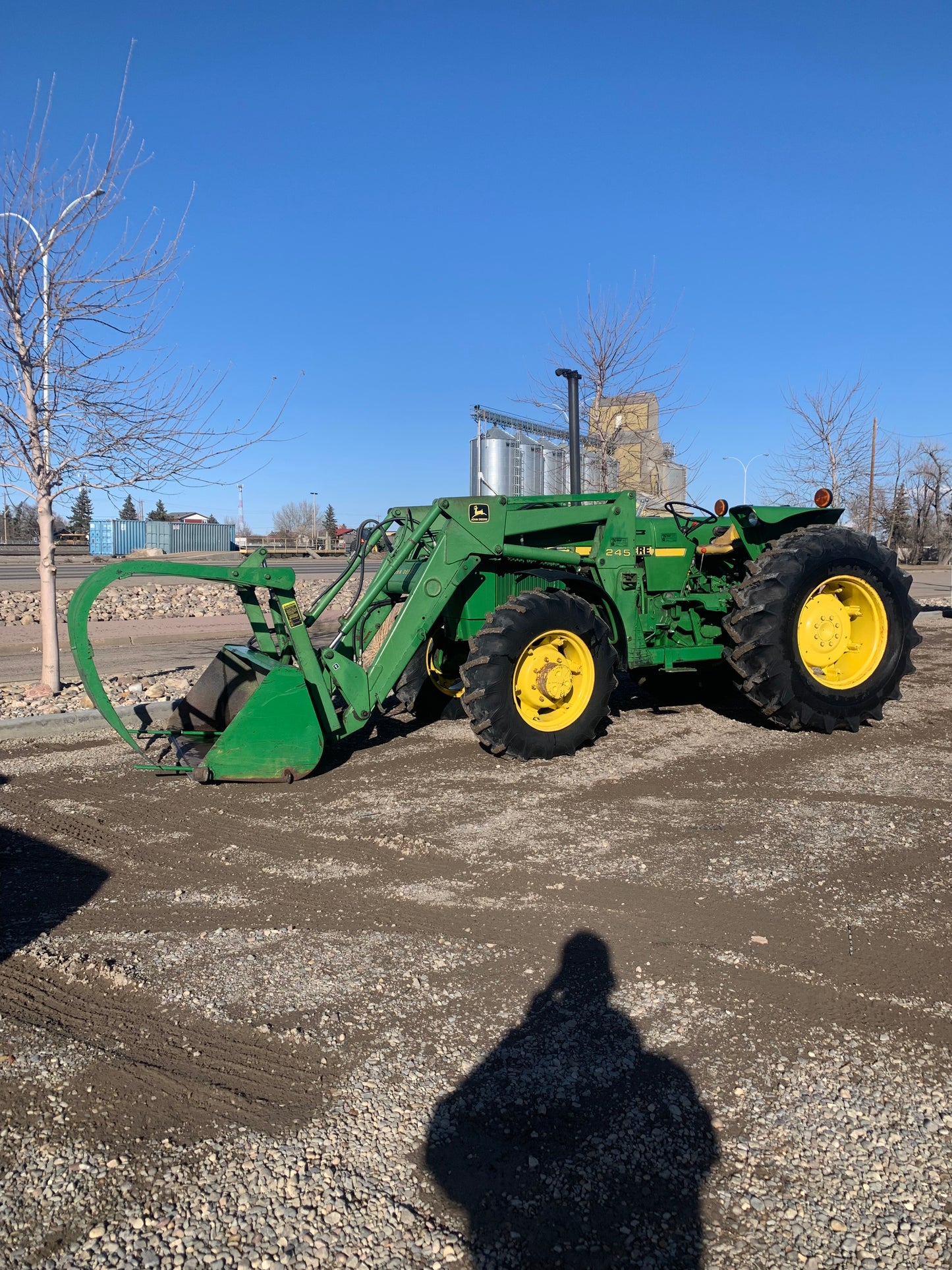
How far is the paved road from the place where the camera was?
23942 mm

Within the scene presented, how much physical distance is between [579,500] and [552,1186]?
20.0ft

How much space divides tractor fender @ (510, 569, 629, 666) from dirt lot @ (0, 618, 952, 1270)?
84.8 inches

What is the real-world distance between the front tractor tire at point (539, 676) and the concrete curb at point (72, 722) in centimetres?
275

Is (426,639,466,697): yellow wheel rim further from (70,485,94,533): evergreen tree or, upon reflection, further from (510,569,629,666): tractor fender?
(70,485,94,533): evergreen tree

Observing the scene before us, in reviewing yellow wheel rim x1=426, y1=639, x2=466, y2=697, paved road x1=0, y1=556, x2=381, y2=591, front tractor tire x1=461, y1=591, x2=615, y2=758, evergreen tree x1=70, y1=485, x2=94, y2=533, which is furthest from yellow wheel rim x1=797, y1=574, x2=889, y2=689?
evergreen tree x1=70, y1=485, x2=94, y2=533

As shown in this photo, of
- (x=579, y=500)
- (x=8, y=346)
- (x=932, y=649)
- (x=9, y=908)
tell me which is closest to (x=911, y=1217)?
(x=9, y=908)

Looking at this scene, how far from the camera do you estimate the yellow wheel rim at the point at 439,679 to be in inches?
325

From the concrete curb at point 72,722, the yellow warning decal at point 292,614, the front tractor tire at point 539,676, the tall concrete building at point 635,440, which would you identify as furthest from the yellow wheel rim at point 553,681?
the tall concrete building at point 635,440

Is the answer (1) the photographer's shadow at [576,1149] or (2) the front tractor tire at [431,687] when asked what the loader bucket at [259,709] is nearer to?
(2) the front tractor tire at [431,687]

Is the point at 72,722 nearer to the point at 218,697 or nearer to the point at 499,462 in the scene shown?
the point at 218,697

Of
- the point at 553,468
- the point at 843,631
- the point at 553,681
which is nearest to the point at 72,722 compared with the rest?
the point at 553,681

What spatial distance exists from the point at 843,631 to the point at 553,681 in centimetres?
285

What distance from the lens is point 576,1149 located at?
273 centimetres

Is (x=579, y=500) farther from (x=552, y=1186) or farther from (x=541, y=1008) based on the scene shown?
(x=552, y=1186)
